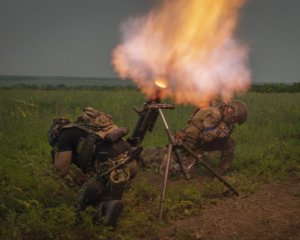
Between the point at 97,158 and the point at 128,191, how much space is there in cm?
169

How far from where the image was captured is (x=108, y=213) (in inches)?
250

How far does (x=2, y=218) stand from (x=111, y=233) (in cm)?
171

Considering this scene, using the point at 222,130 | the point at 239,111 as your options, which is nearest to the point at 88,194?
the point at 222,130

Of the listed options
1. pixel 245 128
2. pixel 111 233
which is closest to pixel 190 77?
pixel 111 233

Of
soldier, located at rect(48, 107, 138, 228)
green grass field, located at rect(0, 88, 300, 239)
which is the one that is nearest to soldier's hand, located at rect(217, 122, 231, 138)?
green grass field, located at rect(0, 88, 300, 239)

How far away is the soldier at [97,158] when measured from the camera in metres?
6.50

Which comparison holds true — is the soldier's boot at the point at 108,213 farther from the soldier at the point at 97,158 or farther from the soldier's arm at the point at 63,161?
the soldier's arm at the point at 63,161

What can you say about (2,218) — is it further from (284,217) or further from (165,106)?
(284,217)

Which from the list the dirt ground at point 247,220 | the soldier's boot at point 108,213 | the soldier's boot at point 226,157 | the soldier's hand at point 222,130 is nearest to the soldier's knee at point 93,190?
the soldier's boot at point 108,213

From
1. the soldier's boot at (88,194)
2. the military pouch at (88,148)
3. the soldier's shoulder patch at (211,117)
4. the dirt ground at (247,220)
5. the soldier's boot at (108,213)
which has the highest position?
the soldier's shoulder patch at (211,117)

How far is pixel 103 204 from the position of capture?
647 centimetres

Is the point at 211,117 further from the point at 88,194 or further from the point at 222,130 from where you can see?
the point at 88,194

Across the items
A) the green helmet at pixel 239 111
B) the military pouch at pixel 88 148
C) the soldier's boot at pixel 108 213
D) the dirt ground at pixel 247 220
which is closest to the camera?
the soldier's boot at pixel 108 213

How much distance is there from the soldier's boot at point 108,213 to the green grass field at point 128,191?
0.52 ft
